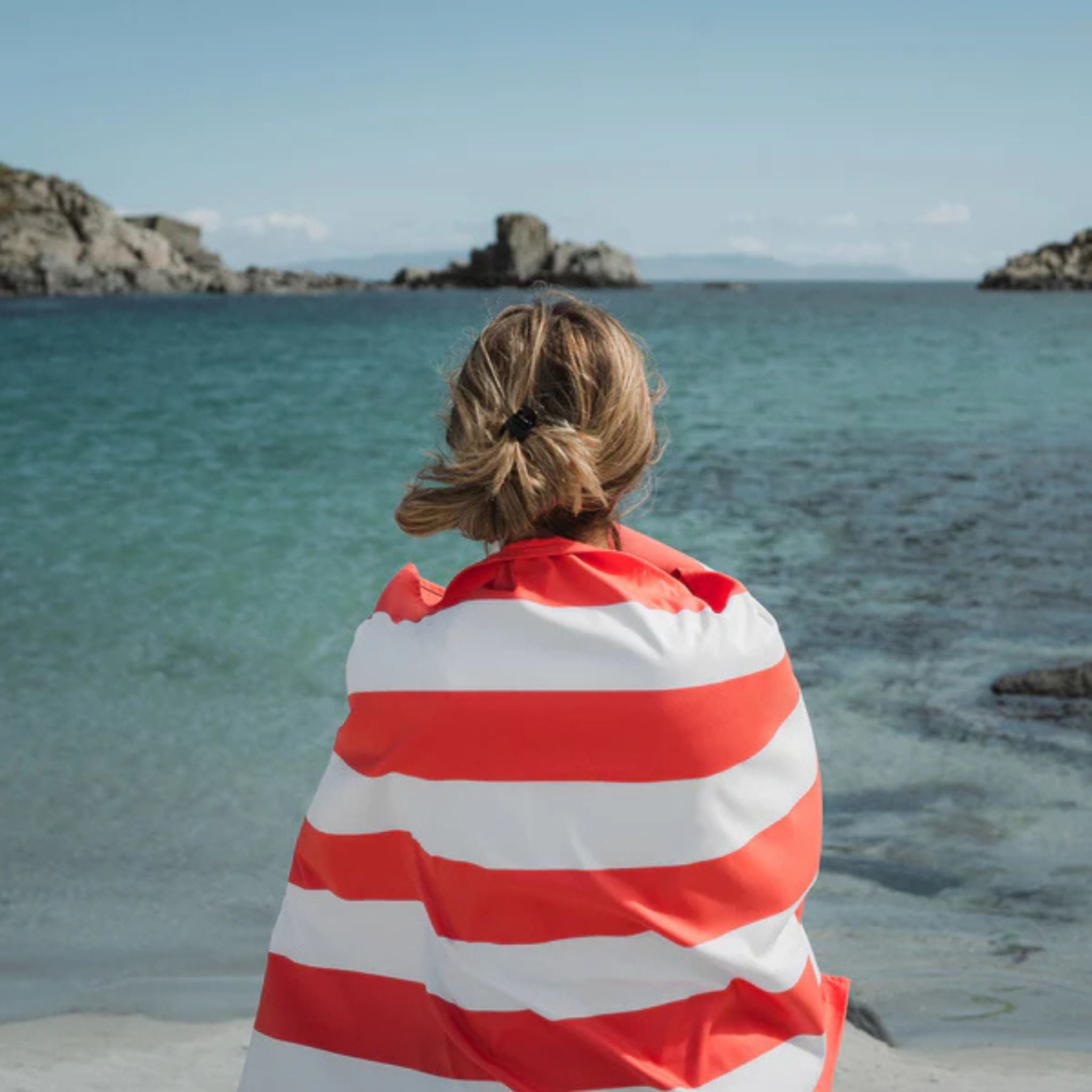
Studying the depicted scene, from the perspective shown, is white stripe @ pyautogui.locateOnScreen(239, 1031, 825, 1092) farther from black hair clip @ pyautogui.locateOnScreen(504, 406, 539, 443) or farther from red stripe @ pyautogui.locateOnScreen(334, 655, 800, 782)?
black hair clip @ pyautogui.locateOnScreen(504, 406, 539, 443)

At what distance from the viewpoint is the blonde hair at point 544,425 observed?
176 cm

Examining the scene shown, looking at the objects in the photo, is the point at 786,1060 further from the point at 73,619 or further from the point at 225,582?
the point at 225,582

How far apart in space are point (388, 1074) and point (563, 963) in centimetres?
32

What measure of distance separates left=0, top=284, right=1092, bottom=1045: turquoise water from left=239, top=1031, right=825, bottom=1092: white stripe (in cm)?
90

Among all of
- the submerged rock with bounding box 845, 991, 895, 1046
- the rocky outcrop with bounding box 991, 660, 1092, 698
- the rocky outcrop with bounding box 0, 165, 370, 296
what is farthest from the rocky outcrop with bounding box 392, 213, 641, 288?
the submerged rock with bounding box 845, 991, 895, 1046

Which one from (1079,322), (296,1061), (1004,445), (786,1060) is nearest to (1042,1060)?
(786,1060)

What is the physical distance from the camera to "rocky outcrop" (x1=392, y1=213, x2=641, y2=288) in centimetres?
12038

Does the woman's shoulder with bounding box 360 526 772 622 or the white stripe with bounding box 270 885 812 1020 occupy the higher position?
the woman's shoulder with bounding box 360 526 772 622

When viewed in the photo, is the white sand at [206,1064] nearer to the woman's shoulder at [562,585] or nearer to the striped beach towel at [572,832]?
the striped beach towel at [572,832]

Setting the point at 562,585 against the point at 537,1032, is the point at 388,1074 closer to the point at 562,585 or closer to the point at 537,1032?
the point at 537,1032

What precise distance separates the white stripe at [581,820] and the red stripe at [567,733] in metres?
0.02

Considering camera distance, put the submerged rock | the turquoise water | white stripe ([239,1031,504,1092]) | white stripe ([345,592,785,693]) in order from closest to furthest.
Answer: white stripe ([345,592,785,693])
white stripe ([239,1031,504,1092])
the submerged rock
the turquoise water

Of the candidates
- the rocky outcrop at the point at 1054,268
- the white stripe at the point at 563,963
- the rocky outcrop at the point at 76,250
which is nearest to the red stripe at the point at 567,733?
the white stripe at the point at 563,963

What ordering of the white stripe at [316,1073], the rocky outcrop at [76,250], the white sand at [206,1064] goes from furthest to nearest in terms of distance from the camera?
the rocky outcrop at [76,250], the white sand at [206,1064], the white stripe at [316,1073]
